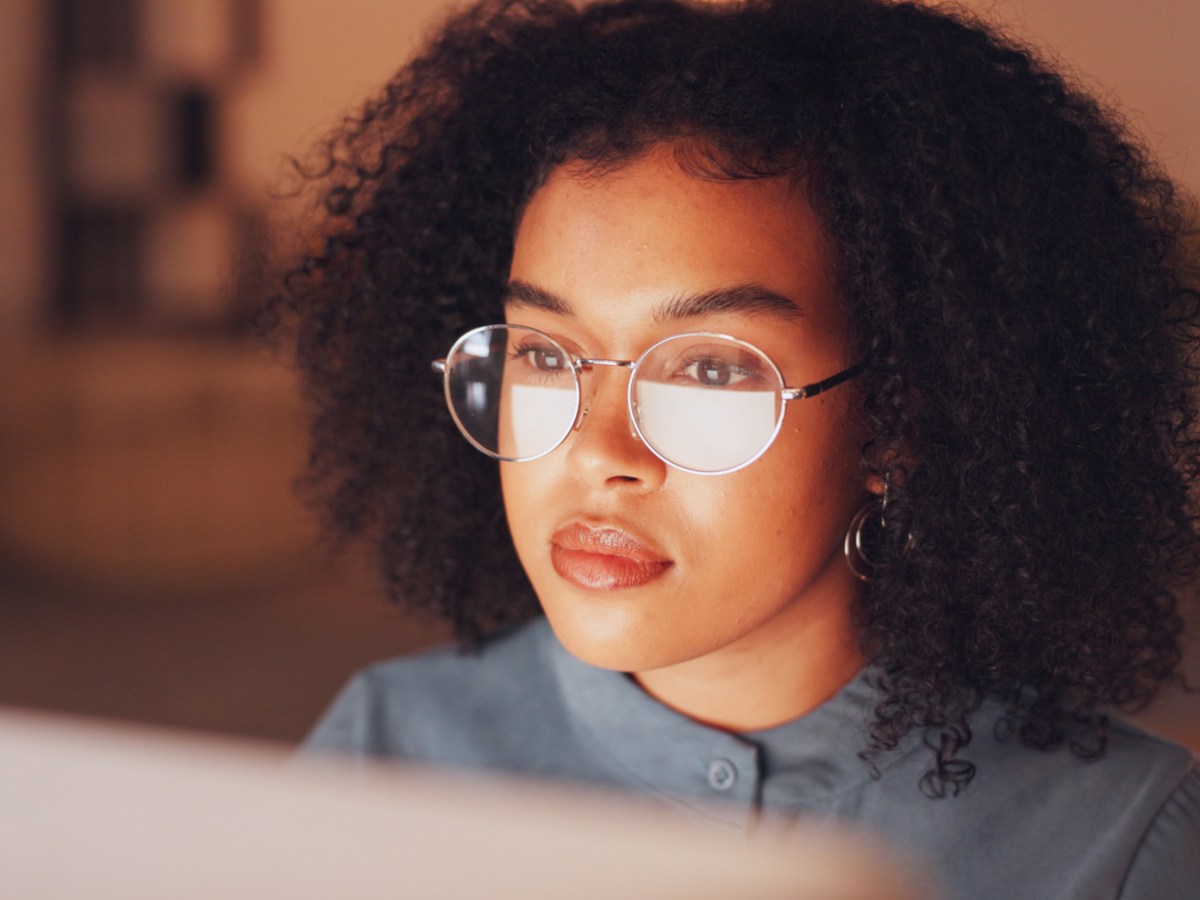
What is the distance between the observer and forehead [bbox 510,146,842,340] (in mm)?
1030

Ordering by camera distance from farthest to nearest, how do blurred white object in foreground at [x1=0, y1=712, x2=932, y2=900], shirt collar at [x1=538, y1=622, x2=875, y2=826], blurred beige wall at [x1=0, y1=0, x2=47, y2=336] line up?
1. blurred beige wall at [x1=0, y1=0, x2=47, y2=336]
2. shirt collar at [x1=538, y1=622, x2=875, y2=826]
3. blurred white object in foreground at [x1=0, y1=712, x2=932, y2=900]

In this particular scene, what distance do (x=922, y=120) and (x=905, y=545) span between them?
395 millimetres

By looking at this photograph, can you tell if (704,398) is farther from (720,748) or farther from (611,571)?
(720,748)

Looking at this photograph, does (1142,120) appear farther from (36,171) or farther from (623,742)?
(36,171)

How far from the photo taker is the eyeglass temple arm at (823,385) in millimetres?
1039

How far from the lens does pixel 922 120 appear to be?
1062 millimetres

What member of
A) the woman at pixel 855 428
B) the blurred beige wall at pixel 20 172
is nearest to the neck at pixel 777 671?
the woman at pixel 855 428

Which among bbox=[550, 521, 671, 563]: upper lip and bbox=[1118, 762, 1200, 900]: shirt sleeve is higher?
bbox=[550, 521, 671, 563]: upper lip

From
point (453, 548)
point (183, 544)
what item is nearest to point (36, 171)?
point (183, 544)

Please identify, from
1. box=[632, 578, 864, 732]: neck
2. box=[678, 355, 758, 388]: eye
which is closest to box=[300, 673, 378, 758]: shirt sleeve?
box=[632, 578, 864, 732]: neck

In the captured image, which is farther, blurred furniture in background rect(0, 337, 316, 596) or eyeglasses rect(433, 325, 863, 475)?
blurred furniture in background rect(0, 337, 316, 596)

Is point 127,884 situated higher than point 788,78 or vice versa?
point 788,78

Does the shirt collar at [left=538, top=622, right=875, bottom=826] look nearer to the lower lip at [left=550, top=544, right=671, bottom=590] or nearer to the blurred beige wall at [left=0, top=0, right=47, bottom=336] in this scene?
the lower lip at [left=550, top=544, right=671, bottom=590]

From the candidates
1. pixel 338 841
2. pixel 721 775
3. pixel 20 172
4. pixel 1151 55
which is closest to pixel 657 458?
pixel 721 775
